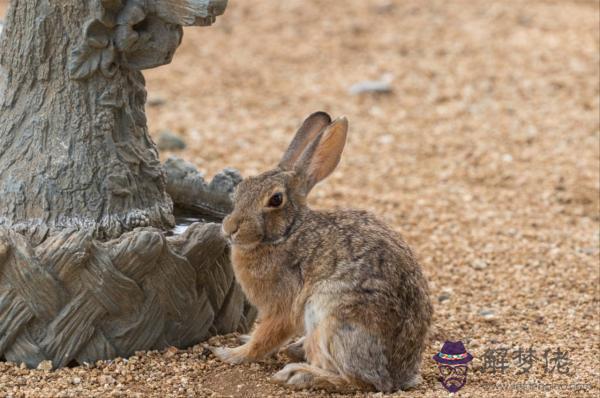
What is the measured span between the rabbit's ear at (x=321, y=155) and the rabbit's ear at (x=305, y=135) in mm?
167

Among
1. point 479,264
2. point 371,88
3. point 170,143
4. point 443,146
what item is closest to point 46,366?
point 479,264

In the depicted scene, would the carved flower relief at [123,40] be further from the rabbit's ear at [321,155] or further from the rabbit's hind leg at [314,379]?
the rabbit's hind leg at [314,379]

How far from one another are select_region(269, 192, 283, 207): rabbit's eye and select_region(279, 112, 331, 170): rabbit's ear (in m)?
0.36

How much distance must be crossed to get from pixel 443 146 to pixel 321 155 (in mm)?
4721

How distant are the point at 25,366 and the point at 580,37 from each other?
8850 millimetres

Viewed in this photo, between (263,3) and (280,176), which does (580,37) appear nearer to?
(263,3)

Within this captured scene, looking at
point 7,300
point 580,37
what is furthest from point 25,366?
point 580,37

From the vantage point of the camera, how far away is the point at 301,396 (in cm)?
482

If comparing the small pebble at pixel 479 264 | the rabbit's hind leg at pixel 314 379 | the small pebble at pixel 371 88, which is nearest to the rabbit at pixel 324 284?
the rabbit's hind leg at pixel 314 379

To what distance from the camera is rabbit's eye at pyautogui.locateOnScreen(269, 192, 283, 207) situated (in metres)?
4.99

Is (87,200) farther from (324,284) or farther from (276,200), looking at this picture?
(324,284)

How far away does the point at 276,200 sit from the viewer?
5012 millimetres

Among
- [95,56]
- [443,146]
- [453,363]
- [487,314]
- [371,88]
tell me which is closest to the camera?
[95,56]

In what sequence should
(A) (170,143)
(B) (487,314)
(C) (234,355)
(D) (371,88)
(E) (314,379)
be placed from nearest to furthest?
(E) (314,379), (C) (234,355), (B) (487,314), (A) (170,143), (D) (371,88)
